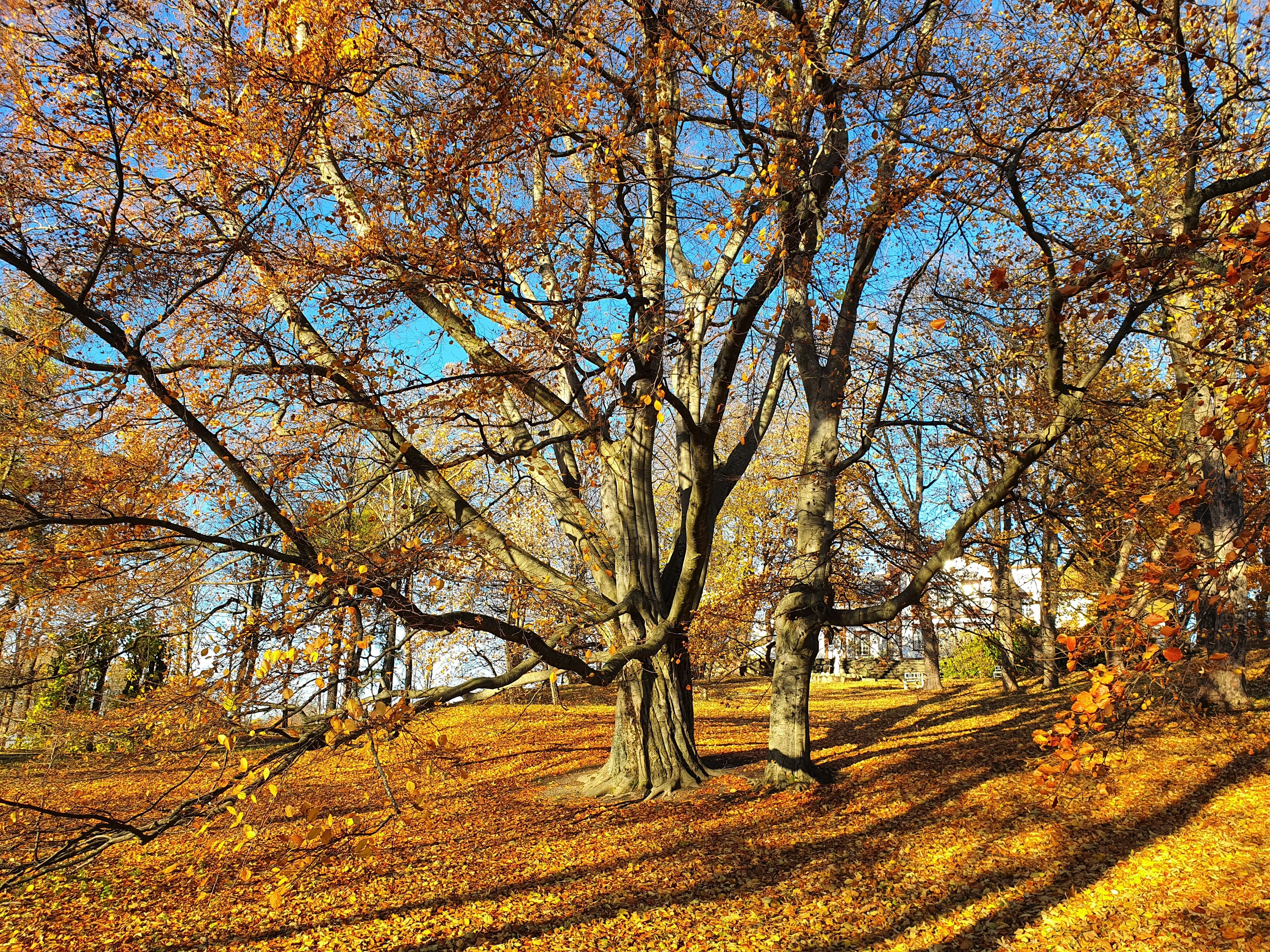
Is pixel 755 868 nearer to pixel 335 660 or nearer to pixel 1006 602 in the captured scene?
pixel 335 660

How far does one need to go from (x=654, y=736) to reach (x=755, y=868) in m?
2.63

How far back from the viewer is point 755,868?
6.58 metres

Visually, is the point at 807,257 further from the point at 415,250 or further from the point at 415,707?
the point at 415,707

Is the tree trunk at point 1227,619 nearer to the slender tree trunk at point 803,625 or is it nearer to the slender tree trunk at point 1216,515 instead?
the slender tree trunk at point 1216,515

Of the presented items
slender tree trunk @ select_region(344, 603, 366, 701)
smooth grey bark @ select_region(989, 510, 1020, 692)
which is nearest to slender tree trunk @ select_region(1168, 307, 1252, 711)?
smooth grey bark @ select_region(989, 510, 1020, 692)

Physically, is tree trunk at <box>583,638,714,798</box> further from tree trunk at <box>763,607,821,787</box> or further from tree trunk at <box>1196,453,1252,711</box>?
tree trunk at <box>1196,453,1252,711</box>

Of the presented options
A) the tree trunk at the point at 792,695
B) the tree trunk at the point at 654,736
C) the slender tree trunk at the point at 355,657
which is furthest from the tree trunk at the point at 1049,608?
the slender tree trunk at the point at 355,657

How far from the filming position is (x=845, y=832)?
728 cm

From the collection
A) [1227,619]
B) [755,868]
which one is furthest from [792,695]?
[1227,619]

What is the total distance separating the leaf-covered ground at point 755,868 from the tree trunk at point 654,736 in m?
0.35

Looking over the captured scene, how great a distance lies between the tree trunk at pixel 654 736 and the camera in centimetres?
888

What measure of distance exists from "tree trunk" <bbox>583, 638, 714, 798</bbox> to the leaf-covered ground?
347 mm

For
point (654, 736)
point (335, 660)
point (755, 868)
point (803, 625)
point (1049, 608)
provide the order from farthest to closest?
point (1049, 608), point (654, 736), point (803, 625), point (755, 868), point (335, 660)

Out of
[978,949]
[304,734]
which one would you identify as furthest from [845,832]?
[304,734]
